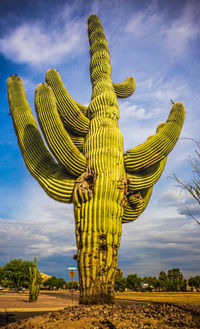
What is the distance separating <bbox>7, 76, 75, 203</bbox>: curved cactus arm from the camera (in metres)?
5.61

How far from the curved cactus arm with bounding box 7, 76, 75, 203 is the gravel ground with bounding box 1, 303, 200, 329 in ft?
7.92

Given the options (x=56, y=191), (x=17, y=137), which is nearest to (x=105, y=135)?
(x=56, y=191)

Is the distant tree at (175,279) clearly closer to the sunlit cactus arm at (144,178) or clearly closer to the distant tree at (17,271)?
the distant tree at (17,271)

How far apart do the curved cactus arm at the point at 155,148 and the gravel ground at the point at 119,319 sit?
3103mm

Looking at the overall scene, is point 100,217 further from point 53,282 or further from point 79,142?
point 53,282

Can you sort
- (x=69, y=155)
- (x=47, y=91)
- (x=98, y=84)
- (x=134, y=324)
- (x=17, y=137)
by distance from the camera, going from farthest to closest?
(x=98, y=84) → (x=17, y=137) → (x=47, y=91) → (x=69, y=155) → (x=134, y=324)

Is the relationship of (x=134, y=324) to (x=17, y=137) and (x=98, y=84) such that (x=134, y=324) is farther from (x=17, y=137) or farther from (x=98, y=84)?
(x=98, y=84)

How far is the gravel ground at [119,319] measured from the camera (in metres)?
3.21

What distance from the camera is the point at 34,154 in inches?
238

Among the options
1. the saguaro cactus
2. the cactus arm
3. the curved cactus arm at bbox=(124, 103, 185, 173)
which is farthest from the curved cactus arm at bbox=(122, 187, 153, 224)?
the cactus arm

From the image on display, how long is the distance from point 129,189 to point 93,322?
10.4 feet

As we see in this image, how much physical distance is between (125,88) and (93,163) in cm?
378

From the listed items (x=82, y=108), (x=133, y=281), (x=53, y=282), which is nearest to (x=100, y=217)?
(x=82, y=108)

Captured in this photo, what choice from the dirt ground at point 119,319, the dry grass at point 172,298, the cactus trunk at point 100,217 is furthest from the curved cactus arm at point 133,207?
the dry grass at point 172,298
